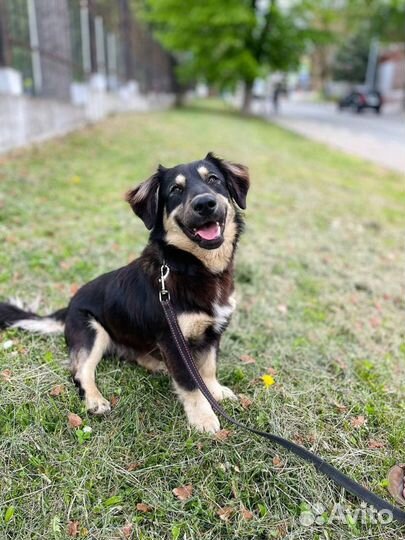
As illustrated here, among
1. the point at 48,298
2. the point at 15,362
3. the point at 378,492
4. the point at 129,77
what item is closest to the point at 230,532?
the point at 378,492

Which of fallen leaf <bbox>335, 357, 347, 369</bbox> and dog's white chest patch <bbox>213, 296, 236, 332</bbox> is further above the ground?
dog's white chest patch <bbox>213, 296, 236, 332</bbox>

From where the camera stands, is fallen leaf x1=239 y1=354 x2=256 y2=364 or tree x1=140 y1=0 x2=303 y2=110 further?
tree x1=140 y1=0 x2=303 y2=110

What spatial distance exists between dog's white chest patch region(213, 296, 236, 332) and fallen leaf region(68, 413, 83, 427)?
100cm

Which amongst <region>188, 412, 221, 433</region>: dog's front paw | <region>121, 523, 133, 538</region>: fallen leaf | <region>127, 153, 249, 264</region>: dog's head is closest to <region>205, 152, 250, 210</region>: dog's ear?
<region>127, 153, 249, 264</region>: dog's head

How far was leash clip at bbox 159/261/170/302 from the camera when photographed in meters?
2.75

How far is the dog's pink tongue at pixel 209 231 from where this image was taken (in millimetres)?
2762

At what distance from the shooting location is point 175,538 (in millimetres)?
2191

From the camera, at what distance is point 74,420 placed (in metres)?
2.76

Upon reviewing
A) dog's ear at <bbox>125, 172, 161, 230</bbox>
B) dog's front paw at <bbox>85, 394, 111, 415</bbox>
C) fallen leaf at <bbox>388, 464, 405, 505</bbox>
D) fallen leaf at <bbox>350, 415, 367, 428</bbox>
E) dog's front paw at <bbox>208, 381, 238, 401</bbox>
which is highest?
dog's ear at <bbox>125, 172, 161, 230</bbox>

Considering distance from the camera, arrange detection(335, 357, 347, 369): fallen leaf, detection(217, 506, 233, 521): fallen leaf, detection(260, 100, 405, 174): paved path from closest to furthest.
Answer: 1. detection(217, 506, 233, 521): fallen leaf
2. detection(335, 357, 347, 369): fallen leaf
3. detection(260, 100, 405, 174): paved path

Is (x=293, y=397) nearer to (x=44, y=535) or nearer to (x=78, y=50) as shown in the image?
(x=44, y=535)

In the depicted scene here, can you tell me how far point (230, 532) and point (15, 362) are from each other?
6.00 ft

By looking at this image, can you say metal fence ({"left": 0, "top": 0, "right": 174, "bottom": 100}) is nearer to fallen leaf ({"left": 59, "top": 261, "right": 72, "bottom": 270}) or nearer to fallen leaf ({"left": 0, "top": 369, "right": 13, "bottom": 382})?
fallen leaf ({"left": 59, "top": 261, "right": 72, "bottom": 270})

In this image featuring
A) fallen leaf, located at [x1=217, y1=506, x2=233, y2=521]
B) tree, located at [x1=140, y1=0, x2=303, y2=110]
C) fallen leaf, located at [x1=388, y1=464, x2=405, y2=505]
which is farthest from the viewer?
tree, located at [x1=140, y1=0, x2=303, y2=110]
